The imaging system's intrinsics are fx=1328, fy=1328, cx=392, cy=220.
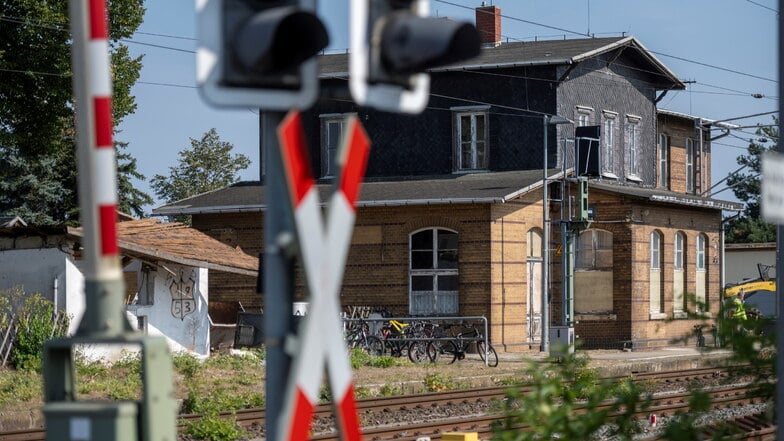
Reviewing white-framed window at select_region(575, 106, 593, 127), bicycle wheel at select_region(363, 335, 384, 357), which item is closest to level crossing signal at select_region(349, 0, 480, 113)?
bicycle wheel at select_region(363, 335, 384, 357)

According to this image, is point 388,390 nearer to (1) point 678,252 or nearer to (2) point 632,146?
(1) point 678,252

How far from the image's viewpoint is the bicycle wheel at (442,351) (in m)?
31.1

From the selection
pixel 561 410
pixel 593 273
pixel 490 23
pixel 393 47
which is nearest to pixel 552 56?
pixel 490 23

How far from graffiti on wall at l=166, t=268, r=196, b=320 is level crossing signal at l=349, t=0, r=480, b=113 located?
24.2 meters

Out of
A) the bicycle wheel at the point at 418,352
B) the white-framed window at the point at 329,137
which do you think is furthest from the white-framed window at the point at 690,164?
the bicycle wheel at the point at 418,352

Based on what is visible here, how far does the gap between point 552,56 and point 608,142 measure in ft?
13.9

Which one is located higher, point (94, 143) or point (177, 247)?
point (94, 143)

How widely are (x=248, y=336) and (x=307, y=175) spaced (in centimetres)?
2788

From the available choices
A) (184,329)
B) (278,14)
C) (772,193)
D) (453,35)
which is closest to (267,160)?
(278,14)

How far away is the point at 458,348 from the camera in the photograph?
31.2 metres

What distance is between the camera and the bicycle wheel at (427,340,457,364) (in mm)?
31078

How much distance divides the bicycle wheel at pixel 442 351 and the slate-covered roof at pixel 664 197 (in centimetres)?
805

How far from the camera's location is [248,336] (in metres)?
31.9

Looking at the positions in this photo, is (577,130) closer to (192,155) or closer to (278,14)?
(278,14)
